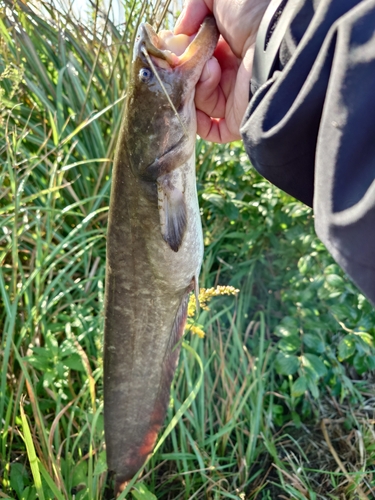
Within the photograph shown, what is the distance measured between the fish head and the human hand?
0.16 ft

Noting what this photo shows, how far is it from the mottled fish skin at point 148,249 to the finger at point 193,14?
4 centimetres

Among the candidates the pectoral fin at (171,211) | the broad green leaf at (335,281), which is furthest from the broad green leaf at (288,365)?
the pectoral fin at (171,211)

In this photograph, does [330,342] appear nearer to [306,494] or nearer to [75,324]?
[306,494]

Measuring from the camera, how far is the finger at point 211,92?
1414 millimetres

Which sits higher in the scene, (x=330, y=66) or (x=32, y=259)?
(x=330, y=66)

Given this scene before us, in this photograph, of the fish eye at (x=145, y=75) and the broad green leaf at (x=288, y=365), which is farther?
the broad green leaf at (x=288, y=365)

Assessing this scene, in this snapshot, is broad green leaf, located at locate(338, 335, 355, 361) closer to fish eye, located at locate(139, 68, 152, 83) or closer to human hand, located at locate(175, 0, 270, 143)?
human hand, located at locate(175, 0, 270, 143)

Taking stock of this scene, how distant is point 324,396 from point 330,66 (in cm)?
190

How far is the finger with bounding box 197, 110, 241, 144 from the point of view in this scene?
1.76 meters

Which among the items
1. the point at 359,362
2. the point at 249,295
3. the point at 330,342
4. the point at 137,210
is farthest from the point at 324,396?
the point at 137,210

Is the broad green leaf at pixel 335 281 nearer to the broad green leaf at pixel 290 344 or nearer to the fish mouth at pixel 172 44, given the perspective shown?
the broad green leaf at pixel 290 344

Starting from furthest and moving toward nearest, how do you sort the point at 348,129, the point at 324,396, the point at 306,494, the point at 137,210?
the point at 324,396 < the point at 306,494 < the point at 137,210 < the point at 348,129

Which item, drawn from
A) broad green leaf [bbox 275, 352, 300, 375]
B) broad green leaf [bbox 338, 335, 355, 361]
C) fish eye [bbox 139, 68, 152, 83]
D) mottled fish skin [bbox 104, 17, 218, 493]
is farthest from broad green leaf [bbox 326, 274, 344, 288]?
fish eye [bbox 139, 68, 152, 83]

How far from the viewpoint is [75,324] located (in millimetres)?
2072
